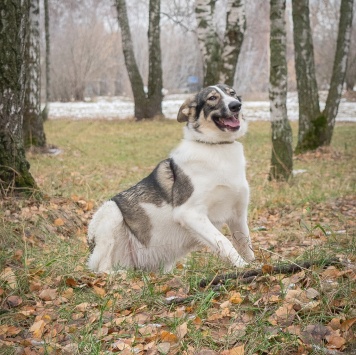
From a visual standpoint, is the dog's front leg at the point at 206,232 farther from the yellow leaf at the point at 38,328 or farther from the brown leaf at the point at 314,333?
the yellow leaf at the point at 38,328

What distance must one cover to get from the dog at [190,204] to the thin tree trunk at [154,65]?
17.8 metres

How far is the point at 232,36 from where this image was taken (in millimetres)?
10734

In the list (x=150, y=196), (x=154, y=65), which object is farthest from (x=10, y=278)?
(x=154, y=65)

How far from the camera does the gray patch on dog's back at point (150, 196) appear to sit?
4703 mm

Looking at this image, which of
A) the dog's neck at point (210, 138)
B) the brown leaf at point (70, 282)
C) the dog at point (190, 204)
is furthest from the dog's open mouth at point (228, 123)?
the brown leaf at point (70, 282)

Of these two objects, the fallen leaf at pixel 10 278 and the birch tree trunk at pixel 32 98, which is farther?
the birch tree trunk at pixel 32 98

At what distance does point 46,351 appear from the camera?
2902 millimetres

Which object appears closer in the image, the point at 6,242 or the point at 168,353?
the point at 168,353

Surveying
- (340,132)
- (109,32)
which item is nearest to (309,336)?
(340,132)

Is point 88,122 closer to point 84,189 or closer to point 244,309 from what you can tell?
point 84,189

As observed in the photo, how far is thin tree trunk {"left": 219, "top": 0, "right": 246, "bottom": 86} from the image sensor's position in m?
10.5

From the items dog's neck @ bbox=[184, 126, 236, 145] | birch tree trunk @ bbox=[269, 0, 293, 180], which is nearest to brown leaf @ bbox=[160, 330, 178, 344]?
dog's neck @ bbox=[184, 126, 236, 145]

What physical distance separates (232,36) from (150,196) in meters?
6.82

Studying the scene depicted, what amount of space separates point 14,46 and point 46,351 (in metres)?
4.24
